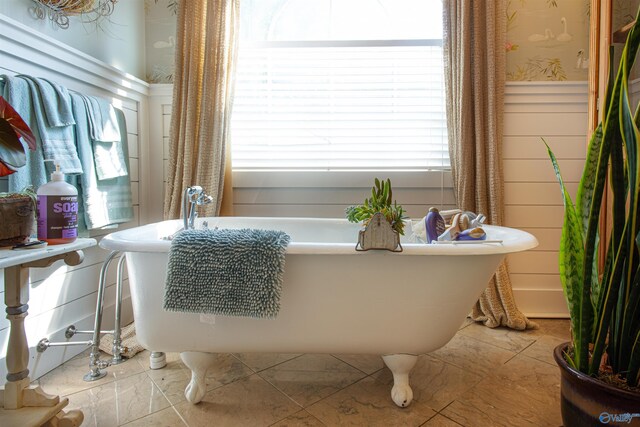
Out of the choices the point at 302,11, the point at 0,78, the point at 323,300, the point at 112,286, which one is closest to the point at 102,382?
the point at 112,286

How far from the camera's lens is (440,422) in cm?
118

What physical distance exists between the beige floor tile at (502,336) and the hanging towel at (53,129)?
1.92m

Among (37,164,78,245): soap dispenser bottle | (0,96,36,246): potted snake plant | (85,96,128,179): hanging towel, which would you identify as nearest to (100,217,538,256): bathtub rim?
(37,164,78,245): soap dispenser bottle

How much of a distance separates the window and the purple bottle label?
1.11 meters

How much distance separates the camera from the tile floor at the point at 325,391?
120 cm

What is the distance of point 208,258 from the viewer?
1.09 metres

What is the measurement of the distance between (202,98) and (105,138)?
54cm

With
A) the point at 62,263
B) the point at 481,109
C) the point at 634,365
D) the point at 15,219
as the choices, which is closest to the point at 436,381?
the point at 634,365

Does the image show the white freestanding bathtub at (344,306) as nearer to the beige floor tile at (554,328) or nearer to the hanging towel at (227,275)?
the hanging towel at (227,275)

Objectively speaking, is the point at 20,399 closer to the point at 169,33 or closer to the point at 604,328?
the point at 604,328

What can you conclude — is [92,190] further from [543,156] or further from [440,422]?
[543,156]

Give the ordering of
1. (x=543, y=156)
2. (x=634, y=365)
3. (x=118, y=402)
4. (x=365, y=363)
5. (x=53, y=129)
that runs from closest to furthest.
A: (x=634, y=365), (x=118, y=402), (x=53, y=129), (x=365, y=363), (x=543, y=156)

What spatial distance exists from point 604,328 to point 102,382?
65.5 inches

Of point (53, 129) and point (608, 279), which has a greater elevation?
point (53, 129)
